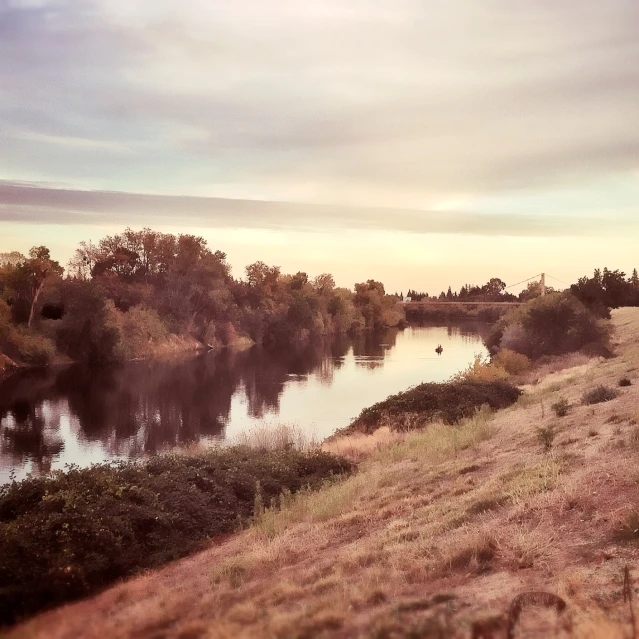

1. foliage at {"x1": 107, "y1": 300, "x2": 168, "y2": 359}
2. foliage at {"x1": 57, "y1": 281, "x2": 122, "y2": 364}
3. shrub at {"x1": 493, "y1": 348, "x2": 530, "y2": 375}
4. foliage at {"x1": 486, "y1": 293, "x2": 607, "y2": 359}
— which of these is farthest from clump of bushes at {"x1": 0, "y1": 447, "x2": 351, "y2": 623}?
foliage at {"x1": 107, "y1": 300, "x2": 168, "y2": 359}

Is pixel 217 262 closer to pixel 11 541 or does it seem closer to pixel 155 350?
pixel 155 350

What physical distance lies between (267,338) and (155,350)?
27.2 meters

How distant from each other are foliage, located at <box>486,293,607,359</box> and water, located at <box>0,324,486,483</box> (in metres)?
6.95

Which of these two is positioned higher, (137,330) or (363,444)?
(137,330)

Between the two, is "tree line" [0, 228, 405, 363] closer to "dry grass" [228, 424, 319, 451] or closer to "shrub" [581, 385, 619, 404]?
"dry grass" [228, 424, 319, 451]

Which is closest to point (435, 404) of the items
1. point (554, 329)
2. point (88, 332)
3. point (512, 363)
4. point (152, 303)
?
point (512, 363)

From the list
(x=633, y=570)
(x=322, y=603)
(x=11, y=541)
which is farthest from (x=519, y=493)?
(x=11, y=541)

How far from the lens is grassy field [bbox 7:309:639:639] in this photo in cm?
521

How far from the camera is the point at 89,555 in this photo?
11.0 m

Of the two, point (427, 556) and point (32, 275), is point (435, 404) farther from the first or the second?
point (32, 275)

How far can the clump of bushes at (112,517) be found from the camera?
1009 cm

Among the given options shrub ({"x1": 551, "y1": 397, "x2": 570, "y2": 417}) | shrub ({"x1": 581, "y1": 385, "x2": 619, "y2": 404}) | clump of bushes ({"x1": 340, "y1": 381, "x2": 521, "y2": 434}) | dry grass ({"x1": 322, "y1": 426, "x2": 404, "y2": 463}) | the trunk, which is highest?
the trunk

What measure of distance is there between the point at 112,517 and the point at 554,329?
5167 centimetres

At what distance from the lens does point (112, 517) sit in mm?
12125
